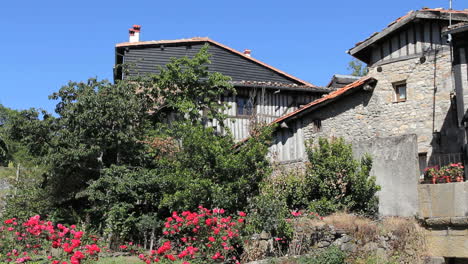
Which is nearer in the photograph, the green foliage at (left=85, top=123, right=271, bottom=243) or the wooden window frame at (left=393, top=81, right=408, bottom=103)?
the green foliage at (left=85, top=123, right=271, bottom=243)

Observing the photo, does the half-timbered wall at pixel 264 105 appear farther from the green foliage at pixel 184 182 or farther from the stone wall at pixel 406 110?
the green foliage at pixel 184 182

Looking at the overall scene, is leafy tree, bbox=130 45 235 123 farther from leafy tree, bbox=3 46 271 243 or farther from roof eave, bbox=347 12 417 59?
roof eave, bbox=347 12 417 59

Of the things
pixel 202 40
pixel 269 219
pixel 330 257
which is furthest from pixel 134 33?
pixel 330 257

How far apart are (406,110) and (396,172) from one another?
385cm

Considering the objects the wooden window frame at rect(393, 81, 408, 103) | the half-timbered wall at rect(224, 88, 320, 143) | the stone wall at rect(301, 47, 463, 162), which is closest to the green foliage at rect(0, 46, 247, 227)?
the half-timbered wall at rect(224, 88, 320, 143)

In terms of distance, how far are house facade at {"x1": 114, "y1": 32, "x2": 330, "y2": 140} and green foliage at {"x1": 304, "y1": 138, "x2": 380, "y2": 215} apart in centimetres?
649

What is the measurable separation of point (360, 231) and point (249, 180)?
342 centimetres

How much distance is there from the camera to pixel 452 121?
1348 centimetres

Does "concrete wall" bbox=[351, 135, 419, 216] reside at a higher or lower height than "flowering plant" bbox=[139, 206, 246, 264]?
higher

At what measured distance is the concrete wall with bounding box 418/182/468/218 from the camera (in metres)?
9.96

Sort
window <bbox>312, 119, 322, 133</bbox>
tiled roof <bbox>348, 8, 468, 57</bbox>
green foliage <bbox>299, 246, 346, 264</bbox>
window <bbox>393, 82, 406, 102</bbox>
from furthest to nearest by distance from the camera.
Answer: window <bbox>312, 119, 322, 133</bbox> → window <bbox>393, 82, 406, 102</bbox> → tiled roof <bbox>348, 8, 468, 57</bbox> → green foliage <bbox>299, 246, 346, 264</bbox>

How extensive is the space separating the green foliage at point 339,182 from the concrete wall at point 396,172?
0.24m

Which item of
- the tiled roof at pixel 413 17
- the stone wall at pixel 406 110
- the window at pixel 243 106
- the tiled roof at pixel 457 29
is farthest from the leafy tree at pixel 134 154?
the tiled roof at pixel 457 29

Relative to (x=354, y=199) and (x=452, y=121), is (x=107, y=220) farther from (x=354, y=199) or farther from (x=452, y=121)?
(x=452, y=121)
